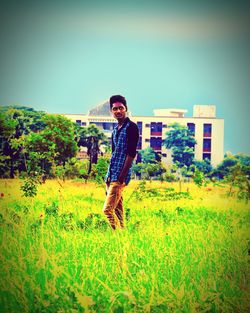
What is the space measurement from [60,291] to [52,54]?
4.73ft

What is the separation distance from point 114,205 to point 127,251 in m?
0.34

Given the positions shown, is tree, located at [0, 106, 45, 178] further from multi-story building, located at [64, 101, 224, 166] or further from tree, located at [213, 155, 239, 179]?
tree, located at [213, 155, 239, 179]

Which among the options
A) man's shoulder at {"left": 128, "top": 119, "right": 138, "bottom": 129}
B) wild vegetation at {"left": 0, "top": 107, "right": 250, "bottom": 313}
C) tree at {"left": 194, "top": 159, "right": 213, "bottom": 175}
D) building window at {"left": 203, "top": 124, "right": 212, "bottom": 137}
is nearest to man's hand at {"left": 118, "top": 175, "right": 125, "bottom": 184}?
wild vegetation at {"left": 0, "top": 107, "right": 250, "bottom": 313}

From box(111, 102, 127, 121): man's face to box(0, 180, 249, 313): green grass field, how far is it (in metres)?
0.45

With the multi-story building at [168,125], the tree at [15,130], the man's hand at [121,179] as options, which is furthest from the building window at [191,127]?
the tree at [15,130]

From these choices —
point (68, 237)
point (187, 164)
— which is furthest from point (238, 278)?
point (68, 237)

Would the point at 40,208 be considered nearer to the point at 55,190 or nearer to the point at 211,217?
the point at 55,190

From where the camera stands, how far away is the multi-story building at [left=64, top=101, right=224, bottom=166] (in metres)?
3.16

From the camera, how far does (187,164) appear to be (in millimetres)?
3244

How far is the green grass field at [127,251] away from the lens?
269 cm

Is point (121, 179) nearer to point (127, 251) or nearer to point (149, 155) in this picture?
point (149, 155)

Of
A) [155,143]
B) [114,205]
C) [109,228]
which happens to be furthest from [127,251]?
[155,143]

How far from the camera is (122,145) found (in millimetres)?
3111

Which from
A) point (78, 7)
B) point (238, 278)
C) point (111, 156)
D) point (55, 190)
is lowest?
point (238, 278)
